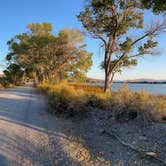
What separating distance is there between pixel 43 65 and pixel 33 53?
8.39 feet

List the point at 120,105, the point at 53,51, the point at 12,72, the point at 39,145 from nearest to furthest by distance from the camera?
1. the point at 39,145
2. the point at 120,105
3. the point at 53,51
4. the point at 12,72

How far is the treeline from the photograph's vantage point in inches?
1262

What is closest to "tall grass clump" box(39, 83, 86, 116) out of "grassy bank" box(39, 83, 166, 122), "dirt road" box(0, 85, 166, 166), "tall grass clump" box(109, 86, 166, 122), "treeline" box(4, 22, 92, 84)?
"grassy bank" box(39, 83, 166, 122)

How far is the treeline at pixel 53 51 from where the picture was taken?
32.1 m

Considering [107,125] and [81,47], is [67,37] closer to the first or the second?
[81,47]

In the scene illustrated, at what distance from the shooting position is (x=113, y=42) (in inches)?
584

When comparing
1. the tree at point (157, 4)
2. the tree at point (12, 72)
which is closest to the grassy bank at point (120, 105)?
the tree at point (157, 4)

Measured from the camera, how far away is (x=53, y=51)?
3291 cm

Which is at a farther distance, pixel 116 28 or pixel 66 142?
pixel 116 28

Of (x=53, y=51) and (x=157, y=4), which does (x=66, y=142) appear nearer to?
(x=157, y=4)

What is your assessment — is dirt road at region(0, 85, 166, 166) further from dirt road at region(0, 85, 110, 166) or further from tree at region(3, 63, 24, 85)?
tree at region(3, 63, 24, 85)

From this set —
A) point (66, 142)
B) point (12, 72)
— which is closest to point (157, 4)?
point (66, 142)

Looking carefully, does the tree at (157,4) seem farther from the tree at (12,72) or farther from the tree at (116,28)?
the tree at (12,72)

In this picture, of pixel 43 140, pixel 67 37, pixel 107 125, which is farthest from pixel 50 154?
pixel 67 37
